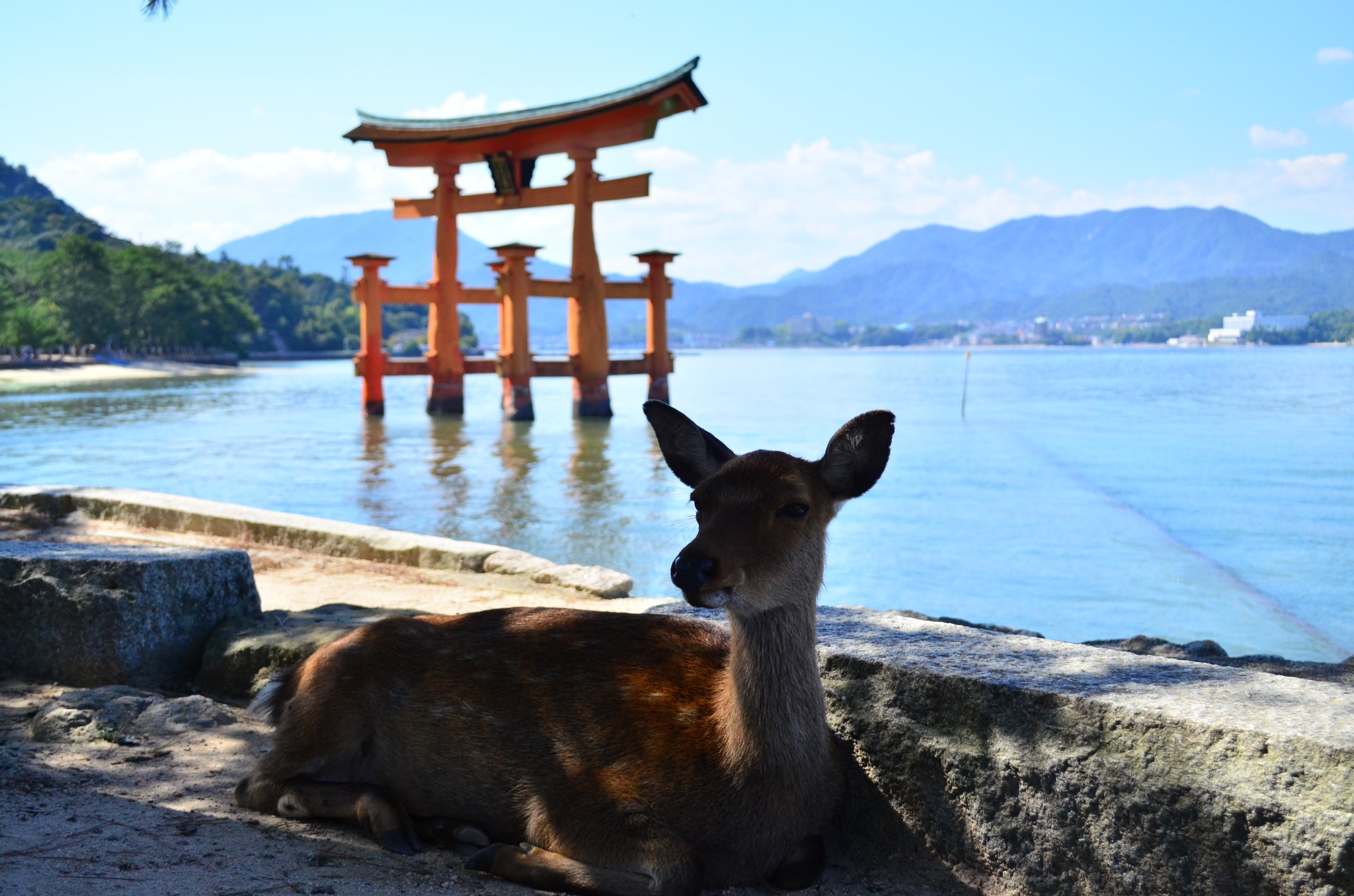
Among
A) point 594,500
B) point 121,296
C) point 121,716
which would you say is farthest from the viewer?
point 121,296

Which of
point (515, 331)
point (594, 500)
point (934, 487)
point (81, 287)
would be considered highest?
point (81, 287)

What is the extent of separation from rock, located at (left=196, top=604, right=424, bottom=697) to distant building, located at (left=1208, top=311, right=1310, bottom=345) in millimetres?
121172

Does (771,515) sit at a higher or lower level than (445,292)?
lower

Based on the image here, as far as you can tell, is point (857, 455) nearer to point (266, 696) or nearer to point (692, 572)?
point (692, 572)

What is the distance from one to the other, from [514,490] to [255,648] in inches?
519

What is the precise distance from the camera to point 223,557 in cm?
525

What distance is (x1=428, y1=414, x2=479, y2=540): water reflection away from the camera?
47.7ft

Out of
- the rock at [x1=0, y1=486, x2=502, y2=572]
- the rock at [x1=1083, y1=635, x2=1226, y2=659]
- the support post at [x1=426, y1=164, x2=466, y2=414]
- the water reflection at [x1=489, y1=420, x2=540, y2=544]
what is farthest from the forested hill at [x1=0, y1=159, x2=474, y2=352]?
the rock at [x1=1083, y1=635, x2=1226, y2=659]

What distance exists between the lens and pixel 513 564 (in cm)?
755

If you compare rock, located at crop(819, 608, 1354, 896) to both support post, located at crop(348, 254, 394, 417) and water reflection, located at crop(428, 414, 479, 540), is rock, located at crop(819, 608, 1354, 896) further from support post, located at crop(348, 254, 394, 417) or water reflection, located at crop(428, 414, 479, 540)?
support post, located at crop(348, 254, 394, 417)

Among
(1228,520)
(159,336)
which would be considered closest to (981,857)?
(1228,520)

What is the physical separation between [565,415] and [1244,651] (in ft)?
84.5

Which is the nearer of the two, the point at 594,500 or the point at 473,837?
the point at 473,837

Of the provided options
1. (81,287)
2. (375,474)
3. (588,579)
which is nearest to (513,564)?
(588,579)
